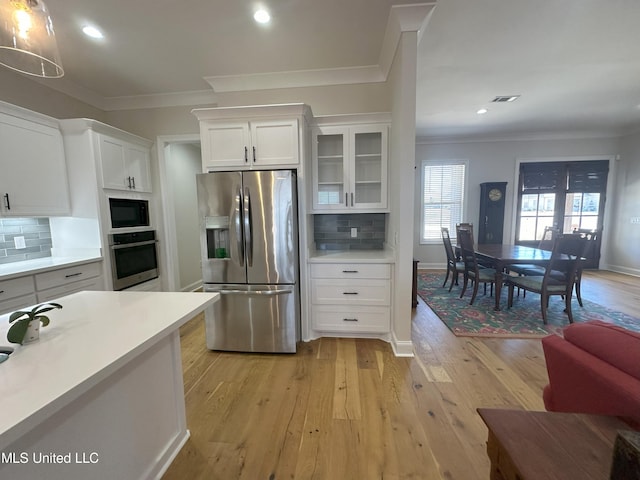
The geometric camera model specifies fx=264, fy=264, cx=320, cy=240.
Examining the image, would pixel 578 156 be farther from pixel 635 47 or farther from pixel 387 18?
pixel 387 18

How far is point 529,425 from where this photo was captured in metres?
0.76

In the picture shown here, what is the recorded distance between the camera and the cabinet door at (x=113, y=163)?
280 cm

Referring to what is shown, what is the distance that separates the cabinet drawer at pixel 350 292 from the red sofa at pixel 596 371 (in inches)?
56.9

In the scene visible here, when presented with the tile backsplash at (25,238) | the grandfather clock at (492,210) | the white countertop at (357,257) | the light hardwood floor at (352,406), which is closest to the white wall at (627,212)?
the grandfather clock at (492,210)

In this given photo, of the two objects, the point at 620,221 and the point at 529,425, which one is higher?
the point at 620,221

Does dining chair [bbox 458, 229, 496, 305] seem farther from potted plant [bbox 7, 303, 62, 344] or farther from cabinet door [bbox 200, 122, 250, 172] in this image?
potted plant [bbox 7, 303, 62, 344]

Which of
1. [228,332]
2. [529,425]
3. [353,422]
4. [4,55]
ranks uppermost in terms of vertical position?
[4,55]

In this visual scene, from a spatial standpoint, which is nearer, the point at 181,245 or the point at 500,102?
the point at 500,102

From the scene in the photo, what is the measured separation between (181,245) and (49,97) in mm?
2253

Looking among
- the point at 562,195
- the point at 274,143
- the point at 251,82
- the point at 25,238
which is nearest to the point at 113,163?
the point at 25,238

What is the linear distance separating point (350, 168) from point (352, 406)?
7.05 ft

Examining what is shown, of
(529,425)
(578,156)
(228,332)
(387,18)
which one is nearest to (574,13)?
(387,18)

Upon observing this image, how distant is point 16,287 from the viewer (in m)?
2.01

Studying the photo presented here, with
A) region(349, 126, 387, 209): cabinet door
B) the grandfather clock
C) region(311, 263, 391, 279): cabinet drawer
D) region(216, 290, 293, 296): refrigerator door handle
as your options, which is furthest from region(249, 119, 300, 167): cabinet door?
the grandfather clock
